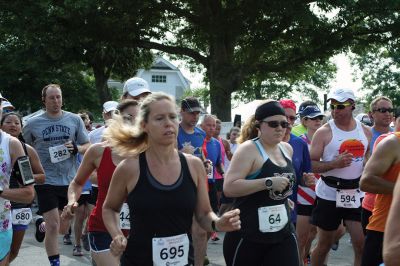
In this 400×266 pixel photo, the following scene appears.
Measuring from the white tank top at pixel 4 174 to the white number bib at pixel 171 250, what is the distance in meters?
1.35

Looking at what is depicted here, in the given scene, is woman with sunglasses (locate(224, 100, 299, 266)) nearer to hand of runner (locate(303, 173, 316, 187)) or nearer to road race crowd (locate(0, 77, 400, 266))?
road race crowd (locate(0, 77, 400, 266))

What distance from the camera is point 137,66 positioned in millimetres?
34062

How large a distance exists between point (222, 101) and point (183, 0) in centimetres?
426

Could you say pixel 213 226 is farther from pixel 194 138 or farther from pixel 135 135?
pixel 194 138

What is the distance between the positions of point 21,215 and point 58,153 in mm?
1558

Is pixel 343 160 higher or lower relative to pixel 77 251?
higher

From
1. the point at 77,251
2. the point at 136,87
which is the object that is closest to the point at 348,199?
the point at 136,87

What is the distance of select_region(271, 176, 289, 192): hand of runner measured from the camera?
4844 mm

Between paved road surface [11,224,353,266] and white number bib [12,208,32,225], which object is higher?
white number bib [12,208,32,225]

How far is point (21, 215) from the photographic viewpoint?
6.50 m

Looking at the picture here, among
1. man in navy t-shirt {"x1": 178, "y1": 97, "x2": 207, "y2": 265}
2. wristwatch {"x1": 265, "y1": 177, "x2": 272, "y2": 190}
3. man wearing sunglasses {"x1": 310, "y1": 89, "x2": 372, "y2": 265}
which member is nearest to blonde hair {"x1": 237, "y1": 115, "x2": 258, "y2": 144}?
wristwatch {"x1": 265, "y1": 177, "x2": 272, "y2": 190}

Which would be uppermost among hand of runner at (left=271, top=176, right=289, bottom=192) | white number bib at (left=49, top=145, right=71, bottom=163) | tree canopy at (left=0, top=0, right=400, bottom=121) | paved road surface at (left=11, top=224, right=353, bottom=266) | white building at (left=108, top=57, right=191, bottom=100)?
white building at (left=108, top=57, right=191, bottom=100)

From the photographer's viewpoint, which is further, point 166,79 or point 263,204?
point 166,79

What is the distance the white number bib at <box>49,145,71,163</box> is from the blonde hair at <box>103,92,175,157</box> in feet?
12.5
